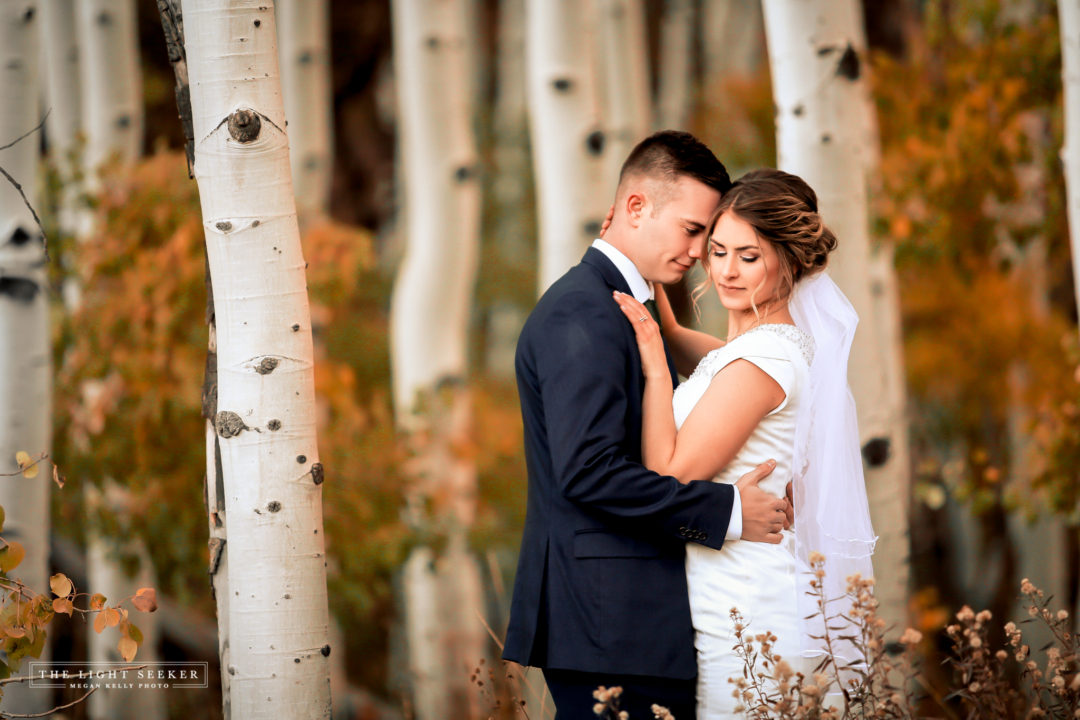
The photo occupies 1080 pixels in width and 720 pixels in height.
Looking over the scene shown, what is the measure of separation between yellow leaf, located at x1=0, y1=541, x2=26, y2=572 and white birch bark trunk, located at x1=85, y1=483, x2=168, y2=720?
3.29m

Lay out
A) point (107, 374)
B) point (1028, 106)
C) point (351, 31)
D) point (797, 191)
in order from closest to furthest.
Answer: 1. point (797, 191)
2. point (107, 374)
3. point (1028, 106)
4. point (351, 31)

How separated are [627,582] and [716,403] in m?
0.52

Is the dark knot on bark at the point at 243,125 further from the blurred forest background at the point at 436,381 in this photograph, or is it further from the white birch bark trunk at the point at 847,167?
the white birch bark trunk at the point at 847,167

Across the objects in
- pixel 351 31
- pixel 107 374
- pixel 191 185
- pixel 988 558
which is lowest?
pixel 988 558

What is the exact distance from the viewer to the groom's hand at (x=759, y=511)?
2416 millimetres

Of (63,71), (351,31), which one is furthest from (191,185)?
(351,31)

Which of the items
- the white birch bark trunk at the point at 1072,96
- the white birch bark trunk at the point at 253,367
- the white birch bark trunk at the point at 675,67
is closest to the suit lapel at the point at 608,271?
the white birch bark trunk at the point at 253,367

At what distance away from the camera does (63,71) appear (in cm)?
662

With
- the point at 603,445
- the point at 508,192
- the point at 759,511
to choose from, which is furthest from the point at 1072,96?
the point at 508,192

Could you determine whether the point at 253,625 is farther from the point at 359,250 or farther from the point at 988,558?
the point at 988,558

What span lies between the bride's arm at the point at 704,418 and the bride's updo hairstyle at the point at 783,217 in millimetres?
302

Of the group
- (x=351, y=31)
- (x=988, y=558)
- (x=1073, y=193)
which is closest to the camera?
(x=1073, y=193)

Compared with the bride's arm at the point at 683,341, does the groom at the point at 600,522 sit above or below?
below

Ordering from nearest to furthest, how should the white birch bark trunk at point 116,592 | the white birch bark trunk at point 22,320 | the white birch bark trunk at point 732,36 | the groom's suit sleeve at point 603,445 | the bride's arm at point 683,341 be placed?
1. the groom's suit sleeve at point 603,445
2. the bride's arm at point 683,341
3. the white birch bark trunk at point 22,320
4. the white birch bark trunk at point 116,592
5. the white birch bark trunk at point 732,36
